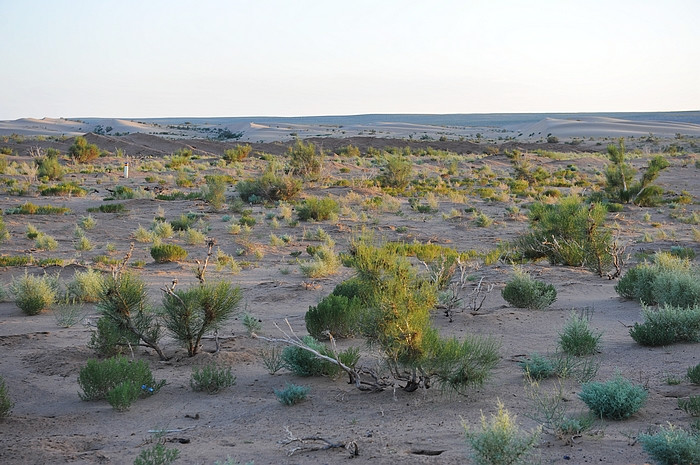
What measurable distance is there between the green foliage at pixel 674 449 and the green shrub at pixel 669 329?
3.99m

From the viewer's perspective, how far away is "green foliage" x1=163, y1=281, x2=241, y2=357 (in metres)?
8.23

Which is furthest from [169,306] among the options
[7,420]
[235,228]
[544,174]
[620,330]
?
[544,174]

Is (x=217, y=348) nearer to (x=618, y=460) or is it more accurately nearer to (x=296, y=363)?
(x=296, y=363)

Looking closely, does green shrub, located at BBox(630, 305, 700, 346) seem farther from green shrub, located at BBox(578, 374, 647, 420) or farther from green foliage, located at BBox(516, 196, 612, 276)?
green foliage, located at BBox(516, 196, 612, 276)

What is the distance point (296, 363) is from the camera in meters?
7.62

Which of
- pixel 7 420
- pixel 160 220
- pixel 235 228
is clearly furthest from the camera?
pixel 160 220

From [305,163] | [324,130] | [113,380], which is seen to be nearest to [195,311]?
[113,380]

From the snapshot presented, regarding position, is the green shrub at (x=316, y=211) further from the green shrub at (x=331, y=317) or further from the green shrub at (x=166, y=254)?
the green shrub at (x=331, y=317)

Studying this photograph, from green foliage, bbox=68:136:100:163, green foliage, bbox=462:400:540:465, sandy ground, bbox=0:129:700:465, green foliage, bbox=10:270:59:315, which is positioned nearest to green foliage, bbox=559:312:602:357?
sandy ground, bbox=0:129:700:465

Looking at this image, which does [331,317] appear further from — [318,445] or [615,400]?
[615,400]

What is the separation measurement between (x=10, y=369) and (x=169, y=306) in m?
1.95

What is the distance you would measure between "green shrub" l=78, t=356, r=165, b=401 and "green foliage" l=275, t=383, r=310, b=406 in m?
1.41

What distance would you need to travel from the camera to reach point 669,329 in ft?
27.5

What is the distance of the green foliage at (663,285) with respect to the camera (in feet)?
31.9
